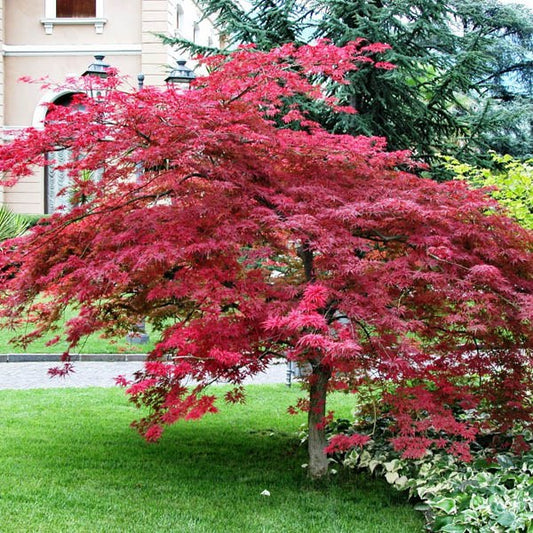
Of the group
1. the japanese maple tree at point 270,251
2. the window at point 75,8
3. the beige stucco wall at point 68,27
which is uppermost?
the window at point 75,8

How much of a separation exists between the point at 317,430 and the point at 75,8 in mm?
16013

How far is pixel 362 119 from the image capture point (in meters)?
12.3

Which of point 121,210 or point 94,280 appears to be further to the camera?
point 121,210

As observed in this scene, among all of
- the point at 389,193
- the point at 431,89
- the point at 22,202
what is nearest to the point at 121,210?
the point at 389,193

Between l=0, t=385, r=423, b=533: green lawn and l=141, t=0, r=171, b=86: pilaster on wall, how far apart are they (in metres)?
11.9

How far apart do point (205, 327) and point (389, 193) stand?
56.9 inches

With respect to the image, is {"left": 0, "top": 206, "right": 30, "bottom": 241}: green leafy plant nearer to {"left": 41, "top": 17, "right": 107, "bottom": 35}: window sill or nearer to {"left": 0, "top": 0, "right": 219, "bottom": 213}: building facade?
{"left": 0, "top": 0, "right": 219, "bottom": 213}: building facade

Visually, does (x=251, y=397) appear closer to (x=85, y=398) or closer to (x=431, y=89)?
(x=85, y=398)

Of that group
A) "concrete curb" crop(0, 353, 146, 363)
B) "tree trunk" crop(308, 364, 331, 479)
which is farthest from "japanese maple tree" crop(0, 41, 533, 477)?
"concrete curb" crop(0, 353, 146, 363)

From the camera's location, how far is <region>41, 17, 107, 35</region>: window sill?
18.4m

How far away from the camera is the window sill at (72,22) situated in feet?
60.3

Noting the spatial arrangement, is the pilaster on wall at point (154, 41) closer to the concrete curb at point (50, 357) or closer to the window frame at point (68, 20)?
the window frame at point (68, 20)

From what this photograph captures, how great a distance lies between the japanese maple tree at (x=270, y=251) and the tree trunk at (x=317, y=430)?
0.03m

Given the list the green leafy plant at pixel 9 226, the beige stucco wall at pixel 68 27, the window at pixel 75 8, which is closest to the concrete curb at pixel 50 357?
the green leafy plant at pixel 9 226
